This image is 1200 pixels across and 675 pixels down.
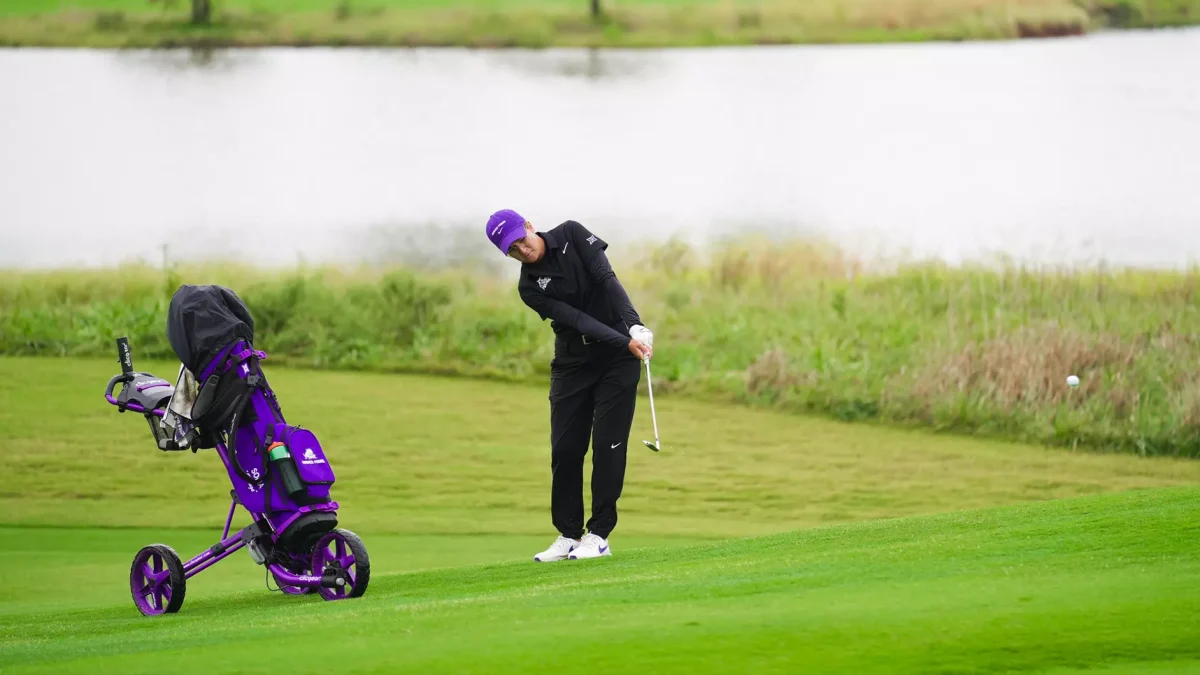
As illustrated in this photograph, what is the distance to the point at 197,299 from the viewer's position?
5.02 m

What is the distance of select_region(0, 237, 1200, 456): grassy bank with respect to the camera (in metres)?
11.2

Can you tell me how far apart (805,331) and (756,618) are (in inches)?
364

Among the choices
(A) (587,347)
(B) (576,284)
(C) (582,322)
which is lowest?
(A) (587,347)

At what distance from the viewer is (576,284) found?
543 cm

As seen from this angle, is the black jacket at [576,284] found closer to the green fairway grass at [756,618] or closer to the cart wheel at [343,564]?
the green fairway grass at [756,618]

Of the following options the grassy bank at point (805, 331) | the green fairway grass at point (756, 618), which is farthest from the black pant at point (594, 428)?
the grassy bank at point (805, 331)

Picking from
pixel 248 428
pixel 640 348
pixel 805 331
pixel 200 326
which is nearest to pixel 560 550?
pixel 640 348

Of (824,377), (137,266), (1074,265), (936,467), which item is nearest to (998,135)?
(1074,265)

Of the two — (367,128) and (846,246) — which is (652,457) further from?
(367,128)

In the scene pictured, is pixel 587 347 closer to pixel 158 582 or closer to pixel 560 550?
pixel 560 550

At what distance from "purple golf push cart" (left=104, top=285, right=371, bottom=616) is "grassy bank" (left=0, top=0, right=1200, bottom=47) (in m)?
10.8

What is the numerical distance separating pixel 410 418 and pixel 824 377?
10.1 ft

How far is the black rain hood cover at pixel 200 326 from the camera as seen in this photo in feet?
16.2

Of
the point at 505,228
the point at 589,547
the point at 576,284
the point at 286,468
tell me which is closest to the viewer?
the point at 286,468
